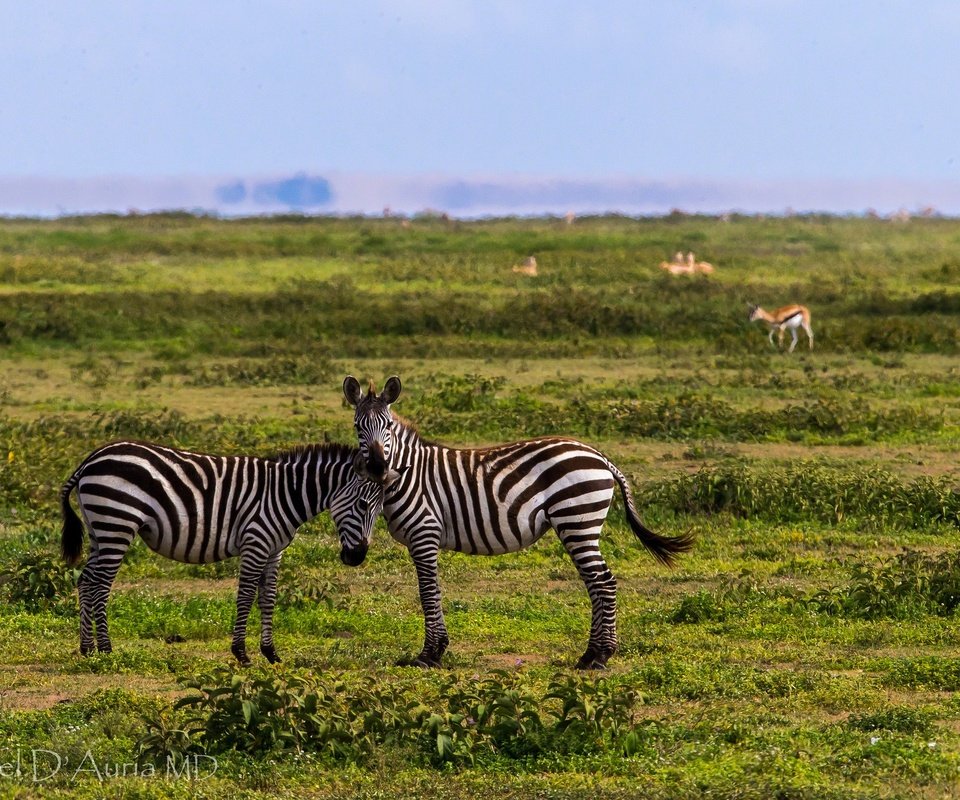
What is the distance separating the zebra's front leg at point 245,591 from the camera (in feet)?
29.1

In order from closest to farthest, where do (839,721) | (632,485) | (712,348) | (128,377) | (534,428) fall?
(839,721)
(632,485)
(534,428)
(128,377)
(712,348)

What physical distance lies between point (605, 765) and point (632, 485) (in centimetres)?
783

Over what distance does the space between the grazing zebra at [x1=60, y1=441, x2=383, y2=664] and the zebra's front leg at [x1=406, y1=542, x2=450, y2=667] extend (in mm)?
446

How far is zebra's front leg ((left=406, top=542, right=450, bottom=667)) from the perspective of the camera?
889 centimetres

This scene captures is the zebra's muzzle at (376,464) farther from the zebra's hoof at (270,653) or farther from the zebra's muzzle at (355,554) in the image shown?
the zebra's hoof at (270,653)

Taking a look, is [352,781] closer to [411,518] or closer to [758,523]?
[411,518]

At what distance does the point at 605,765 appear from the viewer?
22.2 feet

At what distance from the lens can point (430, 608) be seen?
902cm

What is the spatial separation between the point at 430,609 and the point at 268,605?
1.01 meters

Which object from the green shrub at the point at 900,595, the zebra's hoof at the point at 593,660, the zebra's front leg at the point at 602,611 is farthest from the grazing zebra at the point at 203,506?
the green shrub at the point at 900,595

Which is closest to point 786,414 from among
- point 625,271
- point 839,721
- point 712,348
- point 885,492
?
point 885,492

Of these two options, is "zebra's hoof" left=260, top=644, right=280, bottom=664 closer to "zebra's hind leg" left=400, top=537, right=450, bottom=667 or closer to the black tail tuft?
"zebra's hind leg" left=400, top=537, right=450, bottom=667

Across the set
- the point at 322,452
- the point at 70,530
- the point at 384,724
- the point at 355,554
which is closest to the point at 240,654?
the point at 355,554

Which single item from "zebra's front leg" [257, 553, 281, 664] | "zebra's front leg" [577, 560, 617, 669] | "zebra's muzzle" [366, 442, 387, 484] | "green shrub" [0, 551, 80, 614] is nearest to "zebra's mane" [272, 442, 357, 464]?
"zebra's muzzle" [366, 442, 387, 484]
